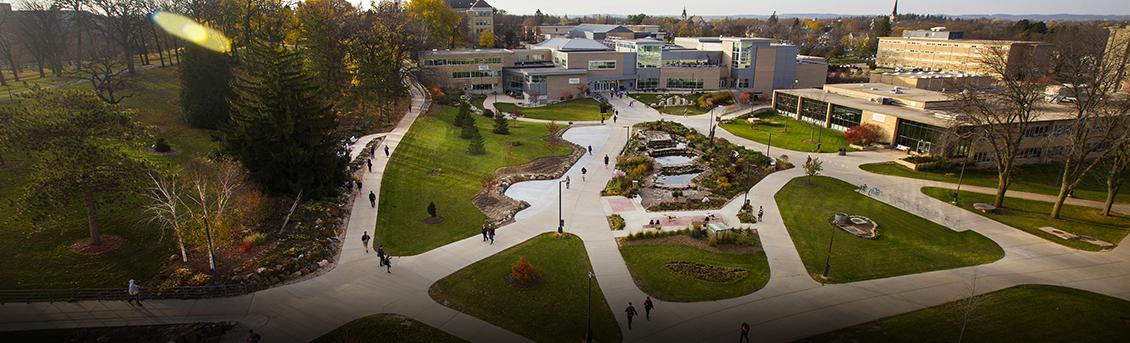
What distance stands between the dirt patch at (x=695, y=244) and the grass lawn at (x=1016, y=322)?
25.5 feet

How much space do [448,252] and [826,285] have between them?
18.0 meters

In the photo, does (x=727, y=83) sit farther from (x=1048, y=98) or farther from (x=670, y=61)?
(x=1048, y=98)

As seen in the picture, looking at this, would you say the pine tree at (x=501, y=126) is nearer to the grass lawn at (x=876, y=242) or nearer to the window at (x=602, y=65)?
the grass lawn at (x=876, y=242)

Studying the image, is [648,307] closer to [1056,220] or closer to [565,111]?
[1056,220]

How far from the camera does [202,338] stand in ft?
64.1

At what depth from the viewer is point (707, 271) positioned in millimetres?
26031

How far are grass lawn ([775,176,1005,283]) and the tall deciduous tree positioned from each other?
31.7m

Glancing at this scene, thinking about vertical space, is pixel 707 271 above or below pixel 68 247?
below

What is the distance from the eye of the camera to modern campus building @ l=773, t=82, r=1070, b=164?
4594cm

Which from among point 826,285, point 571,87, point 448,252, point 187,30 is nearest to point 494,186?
point 448,252

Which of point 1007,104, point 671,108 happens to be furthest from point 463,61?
point 1007,104

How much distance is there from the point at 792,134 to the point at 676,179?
22.7 m

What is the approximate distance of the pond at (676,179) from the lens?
1638 inches

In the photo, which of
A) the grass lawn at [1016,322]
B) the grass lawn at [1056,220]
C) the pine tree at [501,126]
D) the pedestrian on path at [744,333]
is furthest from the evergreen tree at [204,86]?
the grass lawn at [1056,220]
